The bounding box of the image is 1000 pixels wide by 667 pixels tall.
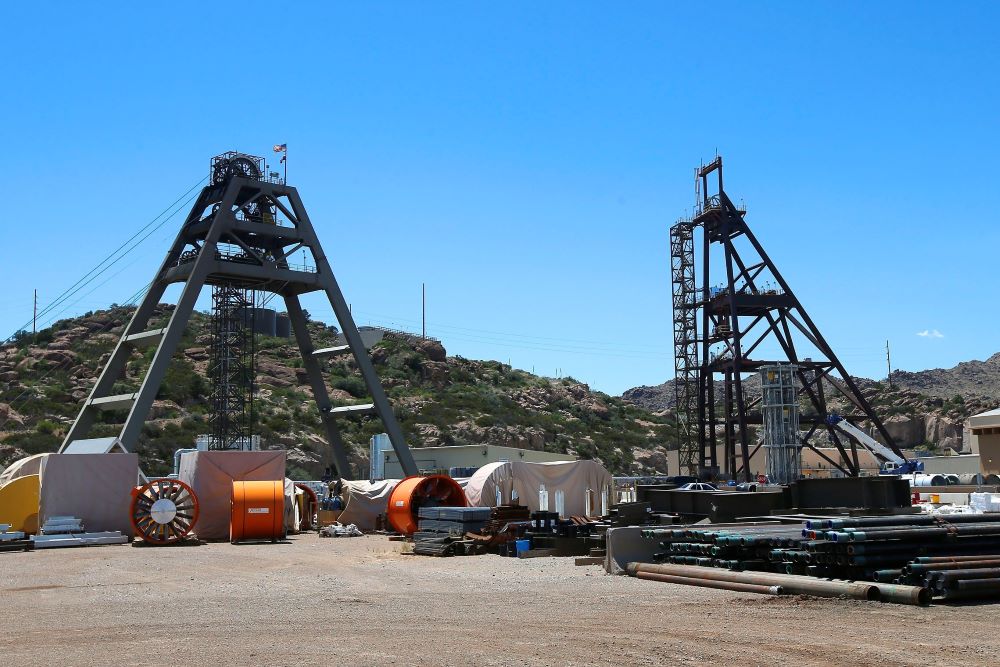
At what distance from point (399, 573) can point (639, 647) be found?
29.6 feet

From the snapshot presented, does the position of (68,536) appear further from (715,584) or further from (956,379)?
(956,379)

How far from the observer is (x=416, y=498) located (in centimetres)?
2641

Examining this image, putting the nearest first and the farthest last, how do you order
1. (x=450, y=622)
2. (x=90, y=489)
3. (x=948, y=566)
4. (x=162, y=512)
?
(x=450, y=622) < (x=948, y=566) < (x=162, y=512) < (x=90, y=489)

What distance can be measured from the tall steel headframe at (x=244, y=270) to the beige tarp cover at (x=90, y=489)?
10.9 meters

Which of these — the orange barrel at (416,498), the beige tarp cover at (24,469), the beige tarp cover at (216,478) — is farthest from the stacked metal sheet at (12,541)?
the orange barrel at (416,498)

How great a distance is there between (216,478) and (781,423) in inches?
949

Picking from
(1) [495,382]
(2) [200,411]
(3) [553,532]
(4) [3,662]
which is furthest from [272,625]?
(1) [495,382]

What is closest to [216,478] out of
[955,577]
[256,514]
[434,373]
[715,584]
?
[256,514]

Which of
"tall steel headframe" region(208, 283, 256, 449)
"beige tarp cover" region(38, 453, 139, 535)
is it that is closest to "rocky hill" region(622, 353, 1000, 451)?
"tall steel headframe" region(208, 283, 256, 449)

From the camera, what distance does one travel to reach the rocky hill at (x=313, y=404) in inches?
2341

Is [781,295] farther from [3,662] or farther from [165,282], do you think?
[3,662]

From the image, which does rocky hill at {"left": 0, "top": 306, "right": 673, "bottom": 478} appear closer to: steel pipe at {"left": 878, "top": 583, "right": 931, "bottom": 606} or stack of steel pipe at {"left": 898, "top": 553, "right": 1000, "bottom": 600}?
steel pipe at {"left": 878, "top": 583, "right": 931, "bottom": 606}

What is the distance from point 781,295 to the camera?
56.7 m

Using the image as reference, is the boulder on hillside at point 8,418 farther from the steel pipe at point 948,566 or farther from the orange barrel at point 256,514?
A: the steel pipe at point 948,566
